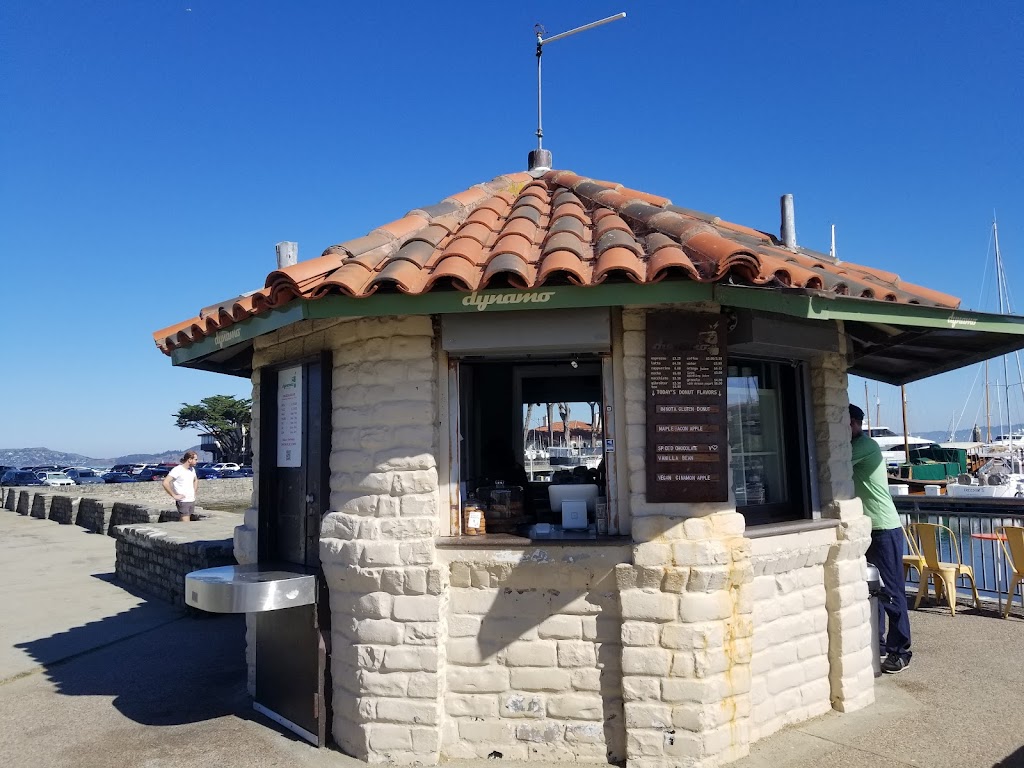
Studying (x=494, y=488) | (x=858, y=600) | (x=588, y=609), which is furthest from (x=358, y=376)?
(x=858, y=600)

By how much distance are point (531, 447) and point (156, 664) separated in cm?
489

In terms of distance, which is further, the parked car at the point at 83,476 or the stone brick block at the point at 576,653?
the parked car at the point at 83,476

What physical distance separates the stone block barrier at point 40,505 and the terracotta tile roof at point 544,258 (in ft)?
70.6

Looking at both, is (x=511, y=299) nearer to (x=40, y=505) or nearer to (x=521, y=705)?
(x=521, y=705)

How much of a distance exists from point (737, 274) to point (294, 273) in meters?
2.52

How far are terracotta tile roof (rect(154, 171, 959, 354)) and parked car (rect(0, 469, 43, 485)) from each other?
49922mm

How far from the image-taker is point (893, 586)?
6211mm

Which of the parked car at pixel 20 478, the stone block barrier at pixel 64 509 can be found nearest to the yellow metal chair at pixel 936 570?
the stone block barrier at pixel 64 509

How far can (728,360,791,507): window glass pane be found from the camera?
16.8ft

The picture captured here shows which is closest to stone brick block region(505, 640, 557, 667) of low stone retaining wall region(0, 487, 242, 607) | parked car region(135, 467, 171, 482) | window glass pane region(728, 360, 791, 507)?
window glass pane region(728, 360, 791, 507)

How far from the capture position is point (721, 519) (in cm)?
443

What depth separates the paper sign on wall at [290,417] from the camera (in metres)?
5.56

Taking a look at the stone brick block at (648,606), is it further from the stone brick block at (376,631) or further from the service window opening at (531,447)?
the stone brick block at (376,631)

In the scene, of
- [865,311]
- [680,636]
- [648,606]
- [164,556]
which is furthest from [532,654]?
[164,556]
